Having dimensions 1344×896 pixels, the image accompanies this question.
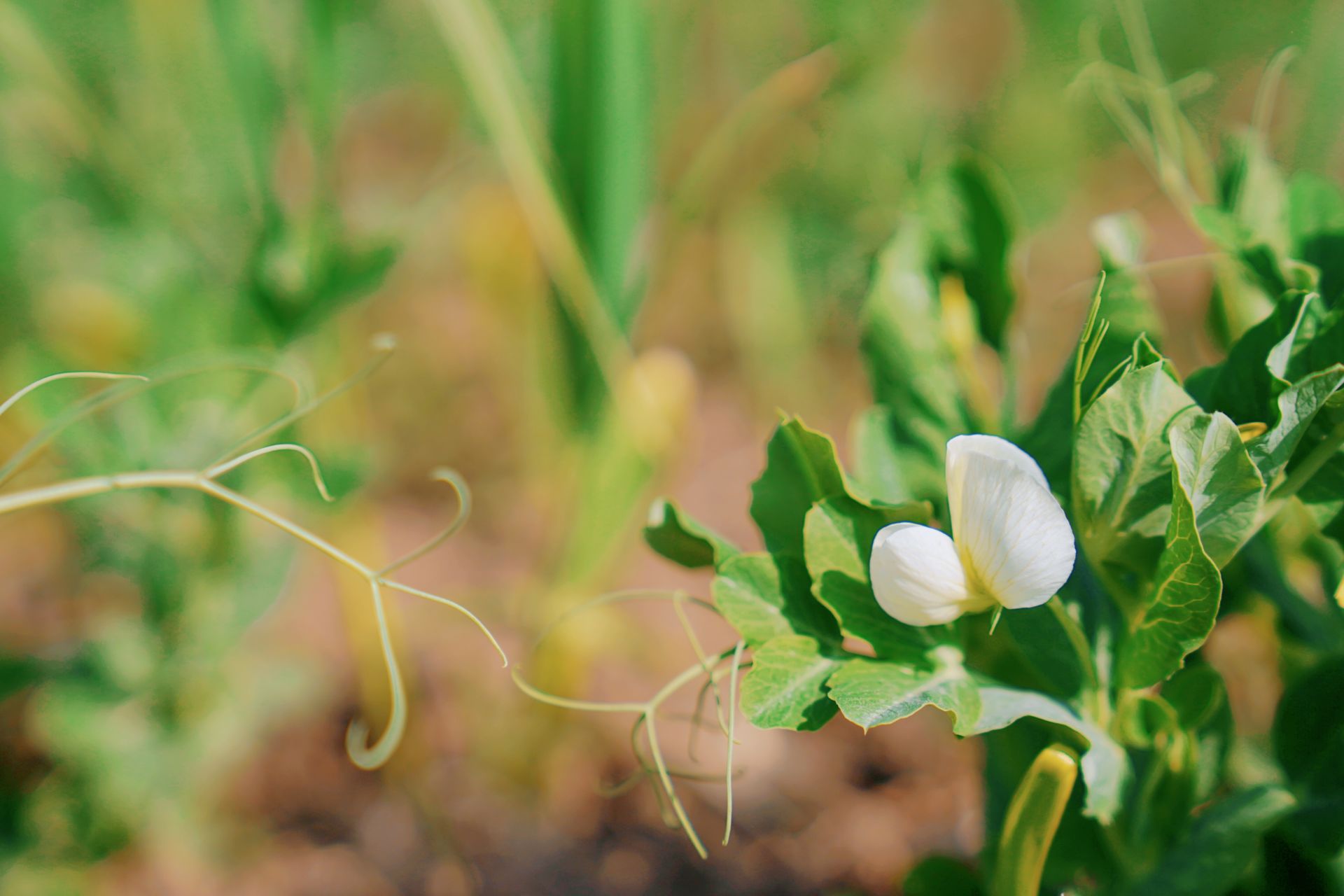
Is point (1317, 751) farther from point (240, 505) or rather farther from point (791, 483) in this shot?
point (240, 505)

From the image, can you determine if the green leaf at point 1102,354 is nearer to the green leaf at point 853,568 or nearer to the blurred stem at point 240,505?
the green leaf at point 853,568

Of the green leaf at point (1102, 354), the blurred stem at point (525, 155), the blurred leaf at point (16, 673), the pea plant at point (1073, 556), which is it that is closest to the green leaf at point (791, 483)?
the pea plant at point (1073, 556)

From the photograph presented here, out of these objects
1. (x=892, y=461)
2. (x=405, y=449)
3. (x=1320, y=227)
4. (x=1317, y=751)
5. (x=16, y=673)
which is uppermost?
(x=1320, y=227)

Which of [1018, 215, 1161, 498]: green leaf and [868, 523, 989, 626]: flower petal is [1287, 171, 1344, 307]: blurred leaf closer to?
[1018, 215, 1161, 498]: green leaf

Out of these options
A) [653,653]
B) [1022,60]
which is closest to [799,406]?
[653,653]

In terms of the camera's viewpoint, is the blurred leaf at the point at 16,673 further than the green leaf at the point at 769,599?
Yes

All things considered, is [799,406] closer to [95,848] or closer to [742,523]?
[742,523]

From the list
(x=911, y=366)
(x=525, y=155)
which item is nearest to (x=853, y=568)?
(x=911, y=366)
